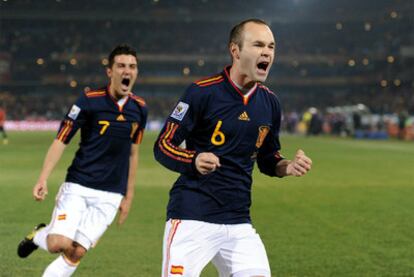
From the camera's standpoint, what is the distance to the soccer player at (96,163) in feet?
18.8

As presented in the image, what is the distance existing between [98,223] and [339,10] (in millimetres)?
75472

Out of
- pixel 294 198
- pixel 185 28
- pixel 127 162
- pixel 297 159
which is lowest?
pixel 294 198

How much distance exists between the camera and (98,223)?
584cm

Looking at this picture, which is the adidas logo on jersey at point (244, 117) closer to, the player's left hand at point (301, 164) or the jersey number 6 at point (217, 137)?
the jersey number 6 at point (217, 137)

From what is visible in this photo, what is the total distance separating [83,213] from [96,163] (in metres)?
0.46

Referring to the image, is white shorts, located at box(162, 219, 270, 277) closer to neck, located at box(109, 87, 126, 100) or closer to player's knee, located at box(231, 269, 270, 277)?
player's knee, located at box(231, 269, 270, 277)

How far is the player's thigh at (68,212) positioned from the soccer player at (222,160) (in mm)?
1739

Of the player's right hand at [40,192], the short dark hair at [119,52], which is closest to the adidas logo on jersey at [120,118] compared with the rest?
the short dark hair at [119,52]

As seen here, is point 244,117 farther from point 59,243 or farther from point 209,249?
point 59,243

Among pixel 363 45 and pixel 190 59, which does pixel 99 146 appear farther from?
pixel 363 45

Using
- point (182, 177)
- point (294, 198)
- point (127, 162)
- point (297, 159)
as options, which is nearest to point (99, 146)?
point (127, 162)

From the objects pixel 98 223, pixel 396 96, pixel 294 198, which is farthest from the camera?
pixel 396 96

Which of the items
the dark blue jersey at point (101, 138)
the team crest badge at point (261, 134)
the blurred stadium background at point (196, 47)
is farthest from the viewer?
the blurred stadium background at point (196, 47)

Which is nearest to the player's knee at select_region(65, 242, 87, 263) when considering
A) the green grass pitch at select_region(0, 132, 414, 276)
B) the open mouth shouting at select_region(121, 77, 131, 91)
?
the open mouth shouting at select_region(121, 77, 131, 91)
